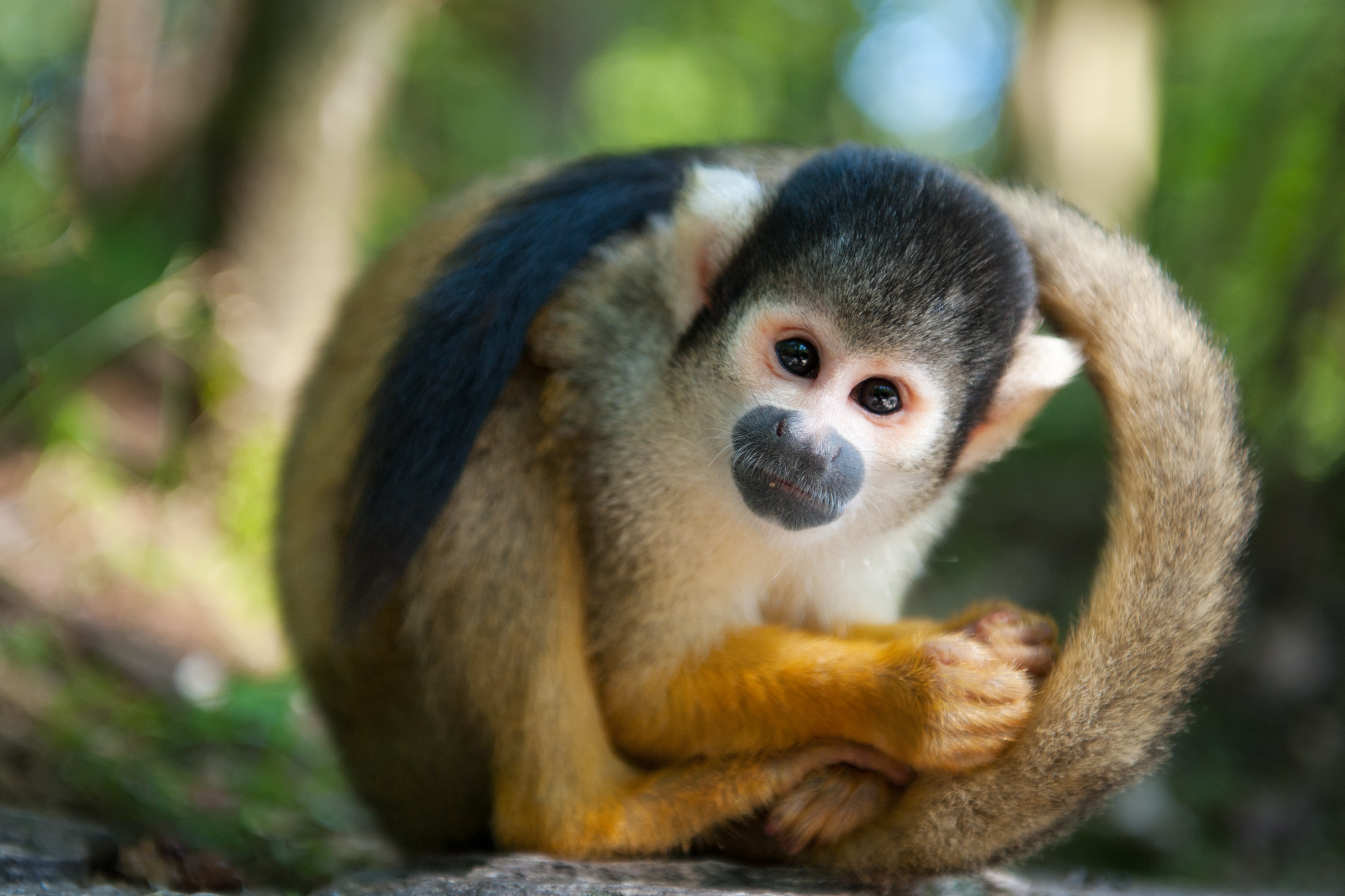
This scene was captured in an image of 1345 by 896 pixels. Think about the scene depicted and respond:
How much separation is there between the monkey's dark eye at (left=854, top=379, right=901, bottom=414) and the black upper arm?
0.73 m

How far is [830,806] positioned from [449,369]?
123 cm

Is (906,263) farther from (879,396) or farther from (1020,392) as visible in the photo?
(1020,392)

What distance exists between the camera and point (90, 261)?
4789 mm

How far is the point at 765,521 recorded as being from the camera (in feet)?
7.39

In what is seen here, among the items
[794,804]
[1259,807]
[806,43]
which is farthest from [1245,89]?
[806,43]

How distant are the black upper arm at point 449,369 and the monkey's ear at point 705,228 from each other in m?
0.24

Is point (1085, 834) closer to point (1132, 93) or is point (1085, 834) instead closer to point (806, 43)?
point (1132, 93)

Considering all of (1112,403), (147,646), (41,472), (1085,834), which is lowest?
(1085,834)

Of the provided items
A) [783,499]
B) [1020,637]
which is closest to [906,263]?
[783,499]

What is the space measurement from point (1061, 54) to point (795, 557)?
6.71 meters

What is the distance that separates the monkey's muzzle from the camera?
7.00 ft

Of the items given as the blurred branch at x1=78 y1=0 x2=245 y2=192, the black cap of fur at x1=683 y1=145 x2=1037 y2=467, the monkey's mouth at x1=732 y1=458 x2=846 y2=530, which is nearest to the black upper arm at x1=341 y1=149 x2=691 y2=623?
the black cap of fur at x1=683 y1=145 x2=1037 y2=467

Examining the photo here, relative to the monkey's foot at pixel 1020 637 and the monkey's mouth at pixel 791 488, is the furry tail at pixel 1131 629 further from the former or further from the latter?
the monkey's mouth at pixel 791 488

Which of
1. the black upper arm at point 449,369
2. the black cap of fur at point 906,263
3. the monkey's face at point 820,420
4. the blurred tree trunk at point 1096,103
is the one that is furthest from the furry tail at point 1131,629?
the blurred tree trunk at point 1096,103
